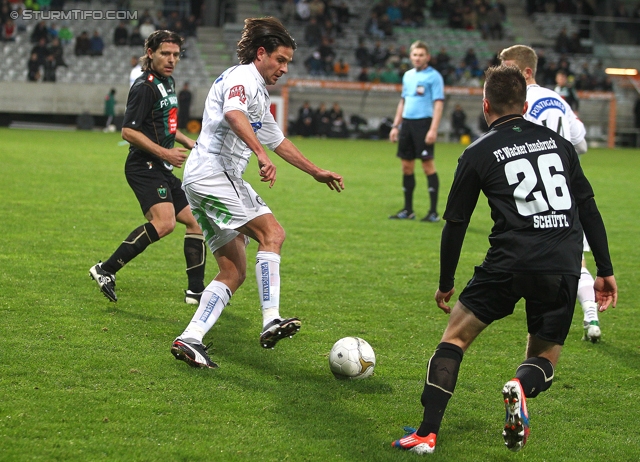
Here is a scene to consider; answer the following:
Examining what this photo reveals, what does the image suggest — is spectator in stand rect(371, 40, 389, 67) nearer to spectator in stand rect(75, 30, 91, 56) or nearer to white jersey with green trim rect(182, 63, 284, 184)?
spectator in stand rect(75, 30, 91, 56)

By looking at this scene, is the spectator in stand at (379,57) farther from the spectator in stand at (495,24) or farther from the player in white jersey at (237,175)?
the player in white jersey at (237,175)

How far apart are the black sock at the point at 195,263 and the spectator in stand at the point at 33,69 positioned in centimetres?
2804

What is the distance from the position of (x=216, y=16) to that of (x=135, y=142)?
111ft

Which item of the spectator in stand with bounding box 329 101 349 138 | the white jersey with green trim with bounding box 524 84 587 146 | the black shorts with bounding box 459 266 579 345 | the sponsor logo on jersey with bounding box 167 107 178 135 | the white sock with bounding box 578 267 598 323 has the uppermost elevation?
Result: the white jersey with green trim with bounding box 524 84 587 146

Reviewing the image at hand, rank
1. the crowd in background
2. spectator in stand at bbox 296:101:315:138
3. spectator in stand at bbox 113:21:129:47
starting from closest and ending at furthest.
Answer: the crowd in background < spectator in stand at bbox 296:101:315:138 < spectator in stand at bbox 113:21:129:47

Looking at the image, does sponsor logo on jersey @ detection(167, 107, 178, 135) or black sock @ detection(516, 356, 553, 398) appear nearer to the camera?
black sock @ detection(516, 356, 553, 398)

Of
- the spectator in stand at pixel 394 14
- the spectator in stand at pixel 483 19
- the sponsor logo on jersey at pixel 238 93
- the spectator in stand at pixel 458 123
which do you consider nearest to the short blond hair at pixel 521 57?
the sponsor logo on jersey at pixel 238 93

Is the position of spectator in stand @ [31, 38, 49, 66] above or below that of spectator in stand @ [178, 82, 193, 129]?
above

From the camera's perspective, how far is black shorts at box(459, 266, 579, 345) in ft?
12.2

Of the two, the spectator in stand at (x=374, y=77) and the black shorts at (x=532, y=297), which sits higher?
the black shorts at (x=532, y=297)

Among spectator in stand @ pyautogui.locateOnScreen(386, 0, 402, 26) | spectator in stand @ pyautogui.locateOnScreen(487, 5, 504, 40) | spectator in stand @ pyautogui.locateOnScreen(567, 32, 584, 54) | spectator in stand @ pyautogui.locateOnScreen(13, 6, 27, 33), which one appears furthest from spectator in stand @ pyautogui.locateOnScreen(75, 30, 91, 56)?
spectator in stand @ pyautogui.locateOnScreen(567, 32, 584, 54)

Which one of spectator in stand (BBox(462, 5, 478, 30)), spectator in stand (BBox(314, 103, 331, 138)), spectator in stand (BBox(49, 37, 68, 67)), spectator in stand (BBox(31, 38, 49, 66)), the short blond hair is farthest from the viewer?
spectator in stand (BBox(462, 5, 478, 30))

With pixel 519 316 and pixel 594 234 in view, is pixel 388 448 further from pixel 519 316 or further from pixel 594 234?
pixel 519 316

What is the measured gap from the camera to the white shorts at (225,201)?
4875 mm
